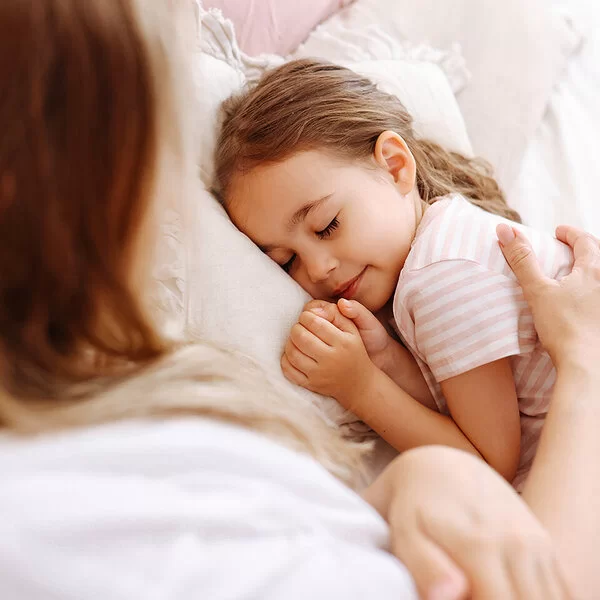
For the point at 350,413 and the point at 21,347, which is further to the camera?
the point at 350,413

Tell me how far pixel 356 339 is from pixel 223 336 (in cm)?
19

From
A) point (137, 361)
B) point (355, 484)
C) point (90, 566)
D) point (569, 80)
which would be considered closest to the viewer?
point (90, 566)

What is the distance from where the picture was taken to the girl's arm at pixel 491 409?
1.04 metres

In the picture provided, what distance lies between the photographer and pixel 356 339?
42.8 inches

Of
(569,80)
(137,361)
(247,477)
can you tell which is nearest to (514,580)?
(247,477)

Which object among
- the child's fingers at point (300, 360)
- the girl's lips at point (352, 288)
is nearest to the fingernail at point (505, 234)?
the girl's lips at point (352, 288)

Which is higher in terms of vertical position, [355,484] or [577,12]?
[577,12]

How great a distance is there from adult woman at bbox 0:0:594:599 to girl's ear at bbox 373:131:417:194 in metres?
0.62

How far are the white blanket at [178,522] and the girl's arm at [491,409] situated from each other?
0.47 metres

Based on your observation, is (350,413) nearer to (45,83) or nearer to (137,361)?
(137,361)

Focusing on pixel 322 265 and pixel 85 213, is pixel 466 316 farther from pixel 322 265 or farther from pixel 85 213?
pixel 85 213

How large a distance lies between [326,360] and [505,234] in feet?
1.03

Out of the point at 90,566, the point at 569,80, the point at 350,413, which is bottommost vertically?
the point at 350,413

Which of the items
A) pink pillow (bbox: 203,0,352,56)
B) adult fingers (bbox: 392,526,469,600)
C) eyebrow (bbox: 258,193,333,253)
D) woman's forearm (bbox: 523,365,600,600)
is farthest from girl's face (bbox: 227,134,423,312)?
adult fingers (bbox: 392,526,469,600)
